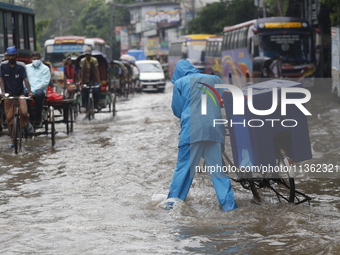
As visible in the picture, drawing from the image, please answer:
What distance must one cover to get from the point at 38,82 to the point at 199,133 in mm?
6482

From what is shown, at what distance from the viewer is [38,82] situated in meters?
13.4

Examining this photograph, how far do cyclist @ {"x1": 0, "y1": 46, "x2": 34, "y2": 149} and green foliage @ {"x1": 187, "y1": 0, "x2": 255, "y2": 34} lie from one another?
118 feet

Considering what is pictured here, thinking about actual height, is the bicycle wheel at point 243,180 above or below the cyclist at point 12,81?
below

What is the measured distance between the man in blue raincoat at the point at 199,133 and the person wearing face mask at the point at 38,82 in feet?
19.4

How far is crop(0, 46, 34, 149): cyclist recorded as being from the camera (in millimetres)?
12484

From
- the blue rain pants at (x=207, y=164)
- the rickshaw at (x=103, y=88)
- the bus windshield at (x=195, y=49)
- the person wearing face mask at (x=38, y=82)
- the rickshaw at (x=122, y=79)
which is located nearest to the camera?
the blue rain pants at (x=207, y=164)

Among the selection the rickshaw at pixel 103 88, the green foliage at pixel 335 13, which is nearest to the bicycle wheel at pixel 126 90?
the green foliage at pixel 335 13

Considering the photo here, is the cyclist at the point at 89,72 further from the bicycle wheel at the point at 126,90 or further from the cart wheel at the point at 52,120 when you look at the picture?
the bicycle wheel at the point at 126,90

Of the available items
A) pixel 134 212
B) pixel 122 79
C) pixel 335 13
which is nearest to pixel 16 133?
pixel 134 212

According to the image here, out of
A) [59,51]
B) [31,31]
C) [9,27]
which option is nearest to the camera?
[9,27]

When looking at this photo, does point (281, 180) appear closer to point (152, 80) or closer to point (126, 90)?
point (126, 90)

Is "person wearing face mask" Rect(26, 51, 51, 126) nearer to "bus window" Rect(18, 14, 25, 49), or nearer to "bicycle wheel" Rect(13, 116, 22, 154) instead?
"bicycle wheel" Rect(13, 116, 22, 154)

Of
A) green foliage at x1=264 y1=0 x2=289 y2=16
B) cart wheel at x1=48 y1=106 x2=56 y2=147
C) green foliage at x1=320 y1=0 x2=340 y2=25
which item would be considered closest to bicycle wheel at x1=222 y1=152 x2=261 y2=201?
cart wheel at x1=48 y1=106 x2=56 y2=147

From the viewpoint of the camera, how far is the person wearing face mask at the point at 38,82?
13.2m
